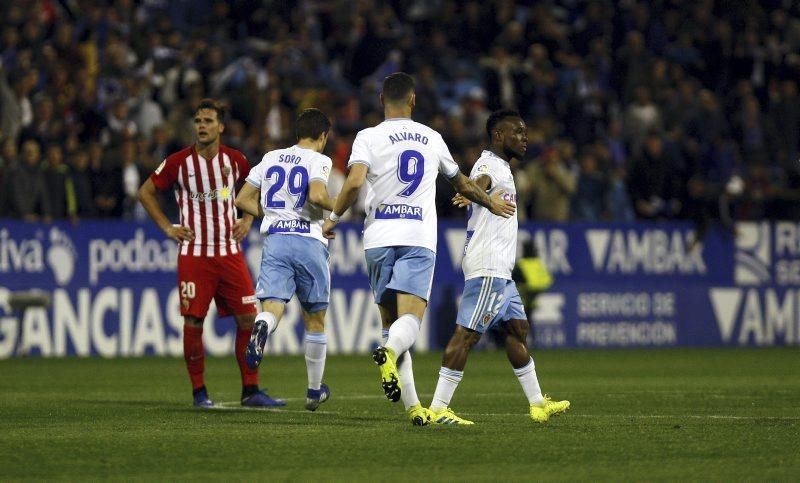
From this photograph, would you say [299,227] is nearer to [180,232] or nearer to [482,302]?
[180,232]

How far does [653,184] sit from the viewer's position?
77.0ft

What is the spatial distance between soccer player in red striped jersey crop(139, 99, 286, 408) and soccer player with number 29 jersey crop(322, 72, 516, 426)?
2398 mm

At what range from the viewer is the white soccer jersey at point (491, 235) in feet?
32.9

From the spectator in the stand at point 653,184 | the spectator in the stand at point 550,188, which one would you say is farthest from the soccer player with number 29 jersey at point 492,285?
the spectator in the stand at point 653,184

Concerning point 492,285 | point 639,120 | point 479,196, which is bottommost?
point 492,285

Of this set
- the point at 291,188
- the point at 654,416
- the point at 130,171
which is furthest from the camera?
the point at 130,171

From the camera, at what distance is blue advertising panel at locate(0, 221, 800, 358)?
64.2ft

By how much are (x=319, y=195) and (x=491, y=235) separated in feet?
5.56

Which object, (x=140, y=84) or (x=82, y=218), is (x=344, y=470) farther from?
(x=140, y=84)

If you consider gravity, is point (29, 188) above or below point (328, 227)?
above

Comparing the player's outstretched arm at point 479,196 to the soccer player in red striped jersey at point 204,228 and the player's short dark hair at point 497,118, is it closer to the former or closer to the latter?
the player's short dark hair at point 497,118

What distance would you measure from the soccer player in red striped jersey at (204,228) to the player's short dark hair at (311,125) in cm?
89

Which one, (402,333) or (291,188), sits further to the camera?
(291,188)

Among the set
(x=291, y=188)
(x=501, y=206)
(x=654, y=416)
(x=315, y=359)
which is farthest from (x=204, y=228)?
(x=654, y=416)
